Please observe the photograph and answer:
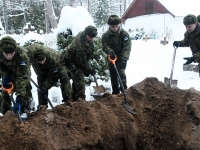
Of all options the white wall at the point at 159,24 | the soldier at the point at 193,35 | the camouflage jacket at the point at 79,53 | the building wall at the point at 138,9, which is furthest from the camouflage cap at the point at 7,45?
the building wall at the point at 138,9

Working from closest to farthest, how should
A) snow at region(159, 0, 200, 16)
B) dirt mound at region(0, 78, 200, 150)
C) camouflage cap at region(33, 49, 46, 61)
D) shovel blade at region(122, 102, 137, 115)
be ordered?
A: dirt mound at region(0, 78, 200, 150)
shovel blade at region(122, 102, 137, 115)
camouflage cap at region(33, 49, 46, 61)
snow at region(159, 0, 200, 16)

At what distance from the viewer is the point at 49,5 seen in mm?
16859

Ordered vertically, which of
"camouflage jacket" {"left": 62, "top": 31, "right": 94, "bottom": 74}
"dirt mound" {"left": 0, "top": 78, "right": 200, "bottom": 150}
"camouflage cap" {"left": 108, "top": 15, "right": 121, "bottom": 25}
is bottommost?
"dirt mound" {"left": 0, "top": 78, "right": 200, "bottom": 150}

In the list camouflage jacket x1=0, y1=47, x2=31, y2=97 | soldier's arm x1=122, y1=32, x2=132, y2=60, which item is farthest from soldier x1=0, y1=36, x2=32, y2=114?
soldier's arm x1=122, y1=32, x2=132, y2=60

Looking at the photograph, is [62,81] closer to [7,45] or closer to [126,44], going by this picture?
[7,45]

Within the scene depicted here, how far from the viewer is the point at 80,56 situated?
4.74 metres

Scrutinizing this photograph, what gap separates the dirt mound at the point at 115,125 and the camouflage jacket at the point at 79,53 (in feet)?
2.98

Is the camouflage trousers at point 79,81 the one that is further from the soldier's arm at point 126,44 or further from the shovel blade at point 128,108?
the shovel blade at point 128,108

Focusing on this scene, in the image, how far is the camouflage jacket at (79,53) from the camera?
15.5ft

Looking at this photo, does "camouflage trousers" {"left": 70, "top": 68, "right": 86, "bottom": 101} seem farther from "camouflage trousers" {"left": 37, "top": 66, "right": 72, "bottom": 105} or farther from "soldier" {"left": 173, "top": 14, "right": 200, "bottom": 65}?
"soldier" {"left": 173, "top": 14, "right": 200, "bottom": 65}

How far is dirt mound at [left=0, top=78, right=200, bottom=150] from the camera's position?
3.17 m

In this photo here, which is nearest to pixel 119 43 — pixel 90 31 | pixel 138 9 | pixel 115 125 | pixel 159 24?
pixel 90 31

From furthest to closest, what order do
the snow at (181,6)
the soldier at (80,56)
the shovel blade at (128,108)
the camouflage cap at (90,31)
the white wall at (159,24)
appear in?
the snow at (181,6), the white wall at (159,24), the soldier at (80,56), the camouflage cap at (90,31), the shovel blade at (128,108)

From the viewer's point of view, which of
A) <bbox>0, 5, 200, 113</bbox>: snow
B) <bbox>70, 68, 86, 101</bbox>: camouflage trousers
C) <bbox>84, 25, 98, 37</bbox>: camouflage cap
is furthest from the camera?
<bbox>0, 5, 200, 113</bbox>: snow
